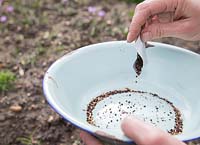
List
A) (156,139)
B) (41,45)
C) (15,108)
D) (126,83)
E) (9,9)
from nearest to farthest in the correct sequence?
(156,139)
(126,83)
(15,108)
(41,45)
(9,9)

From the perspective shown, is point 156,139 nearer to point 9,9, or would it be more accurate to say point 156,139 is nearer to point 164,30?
point 164,30

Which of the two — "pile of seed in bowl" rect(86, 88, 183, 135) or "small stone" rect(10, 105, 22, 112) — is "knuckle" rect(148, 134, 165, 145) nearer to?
"pile of seed in bowl" rect(86, 88, 183, 135)

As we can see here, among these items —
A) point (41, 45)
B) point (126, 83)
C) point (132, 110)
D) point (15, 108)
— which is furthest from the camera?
point (41, 45)

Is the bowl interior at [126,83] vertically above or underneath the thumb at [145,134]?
underneath

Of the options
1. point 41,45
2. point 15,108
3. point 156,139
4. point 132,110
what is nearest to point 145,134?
point 156,139

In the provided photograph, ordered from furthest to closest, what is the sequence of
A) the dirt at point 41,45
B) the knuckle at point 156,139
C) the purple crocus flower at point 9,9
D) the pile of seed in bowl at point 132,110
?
the purple crocus flower at point 9,9
the dirt at point 41,45
the pile of seed in bowl at point 132,110
the knuckle at point 156,139

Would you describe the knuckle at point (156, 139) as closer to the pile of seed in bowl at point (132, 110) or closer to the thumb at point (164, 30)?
the pile of seed in bowl at point (132, 110)

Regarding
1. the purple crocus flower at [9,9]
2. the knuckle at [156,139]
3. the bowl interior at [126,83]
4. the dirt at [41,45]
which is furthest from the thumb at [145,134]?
the purple crocus flower at [9,9]
